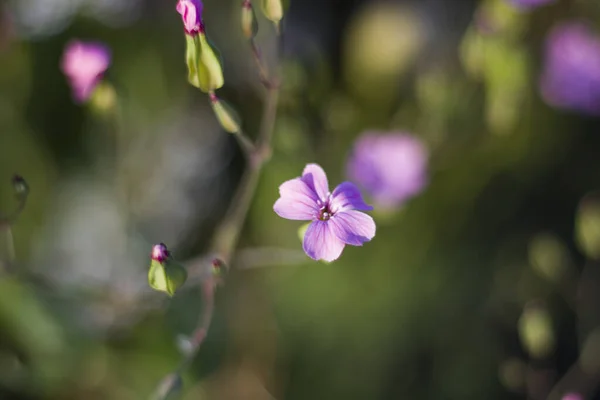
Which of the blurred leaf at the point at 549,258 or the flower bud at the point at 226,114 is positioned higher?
the flower bud at the point at 226,114

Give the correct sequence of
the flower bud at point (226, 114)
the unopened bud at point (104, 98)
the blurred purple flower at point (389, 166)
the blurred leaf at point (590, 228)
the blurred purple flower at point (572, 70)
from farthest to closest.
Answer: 1. the blurred purple flower at point (572, 70)
2. the blurred purple flower at point (389, 166)
3. the blurred leaf at point (590, 228)
4. the unopened bud at point (104, 98)
5. the flower bud at point (226, 114)

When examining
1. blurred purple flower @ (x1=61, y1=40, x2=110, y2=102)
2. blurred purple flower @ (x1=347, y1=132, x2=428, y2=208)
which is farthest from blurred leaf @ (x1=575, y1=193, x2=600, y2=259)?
blurred purple flower @ (x1=61, y1=40, x2=110, y2=102)

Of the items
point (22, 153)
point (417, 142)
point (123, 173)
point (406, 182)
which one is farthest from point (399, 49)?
point (22, 153)

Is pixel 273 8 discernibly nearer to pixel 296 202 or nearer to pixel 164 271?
pixel 296 202

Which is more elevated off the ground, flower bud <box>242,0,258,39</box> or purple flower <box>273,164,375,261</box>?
flower bud <box>242,0,258,39</box>

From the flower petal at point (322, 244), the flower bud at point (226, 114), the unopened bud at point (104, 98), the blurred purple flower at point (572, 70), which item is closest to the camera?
the flower petal at point (322, 244)

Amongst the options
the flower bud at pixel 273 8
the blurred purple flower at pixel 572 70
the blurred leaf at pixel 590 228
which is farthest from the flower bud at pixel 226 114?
the blurred purple flower at pixel 572 70

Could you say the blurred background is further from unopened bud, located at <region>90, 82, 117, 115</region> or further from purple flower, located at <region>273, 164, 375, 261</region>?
purple flower, located at <region>273, 164, 375, 261</region>

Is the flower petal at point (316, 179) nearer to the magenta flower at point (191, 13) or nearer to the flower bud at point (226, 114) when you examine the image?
the flower bud at point (226, 114)
